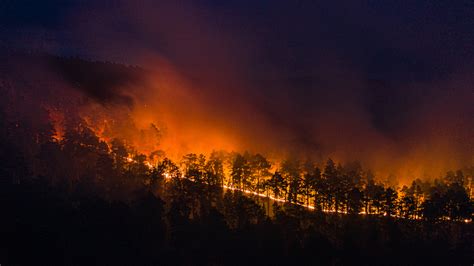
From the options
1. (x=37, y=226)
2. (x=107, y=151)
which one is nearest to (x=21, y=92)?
(x=107, y=151)

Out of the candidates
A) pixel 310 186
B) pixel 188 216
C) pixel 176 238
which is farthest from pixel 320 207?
pixel 176 238

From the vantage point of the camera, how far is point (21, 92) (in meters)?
127

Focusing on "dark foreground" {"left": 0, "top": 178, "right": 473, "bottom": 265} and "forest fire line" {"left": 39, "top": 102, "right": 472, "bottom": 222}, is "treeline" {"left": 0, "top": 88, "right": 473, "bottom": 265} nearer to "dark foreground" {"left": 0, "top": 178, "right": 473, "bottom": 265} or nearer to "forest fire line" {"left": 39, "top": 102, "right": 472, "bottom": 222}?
"dark foreground" {"left": 0, "top": 178, "right": 473, "bottom": 265}

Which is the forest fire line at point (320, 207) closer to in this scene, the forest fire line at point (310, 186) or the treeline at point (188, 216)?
the forest fire line at point (310, 186)

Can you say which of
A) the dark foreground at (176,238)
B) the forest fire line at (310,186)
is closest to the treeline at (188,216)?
the dark foreground at (176,238)

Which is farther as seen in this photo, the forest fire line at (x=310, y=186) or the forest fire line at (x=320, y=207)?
the forest fire line at (x=310, y=186)

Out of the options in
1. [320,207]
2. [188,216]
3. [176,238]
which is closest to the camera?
[176,238]

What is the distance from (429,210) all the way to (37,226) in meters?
57.8

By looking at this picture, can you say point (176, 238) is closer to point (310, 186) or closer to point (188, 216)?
point (188, 216)

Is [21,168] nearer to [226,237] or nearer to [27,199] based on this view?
[27,199]

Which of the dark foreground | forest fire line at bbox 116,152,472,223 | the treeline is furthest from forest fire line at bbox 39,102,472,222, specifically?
the dark foreground

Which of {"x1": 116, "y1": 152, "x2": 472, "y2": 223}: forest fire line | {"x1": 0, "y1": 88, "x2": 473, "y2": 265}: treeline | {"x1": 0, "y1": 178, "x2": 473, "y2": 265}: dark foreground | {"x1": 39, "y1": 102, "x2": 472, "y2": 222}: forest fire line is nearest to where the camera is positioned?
Result: {"x1": 0, "y1": 178, "x2": 473, "y2": 265}: dark foreground

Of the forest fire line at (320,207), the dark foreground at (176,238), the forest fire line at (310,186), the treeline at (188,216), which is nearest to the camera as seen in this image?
the dark foreground at (176,238)

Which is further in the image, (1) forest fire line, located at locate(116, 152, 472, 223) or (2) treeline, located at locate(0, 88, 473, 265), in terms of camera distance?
(1) forest fire line, located at locate(116, 152, 472, 223)
